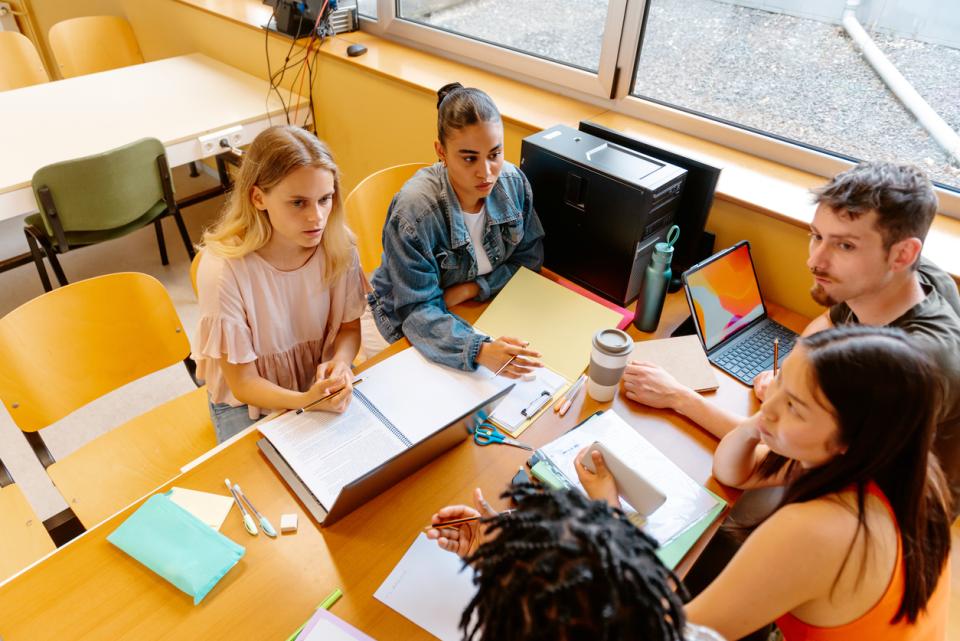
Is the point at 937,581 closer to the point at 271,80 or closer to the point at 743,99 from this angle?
the point at 743,99

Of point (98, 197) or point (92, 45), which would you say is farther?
point (92, 45)

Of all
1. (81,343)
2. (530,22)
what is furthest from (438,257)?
(530,22)

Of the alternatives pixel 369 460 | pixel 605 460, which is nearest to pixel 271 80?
pixel 369 460

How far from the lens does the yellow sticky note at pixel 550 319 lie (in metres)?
1.37

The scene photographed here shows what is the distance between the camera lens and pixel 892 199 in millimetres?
1143

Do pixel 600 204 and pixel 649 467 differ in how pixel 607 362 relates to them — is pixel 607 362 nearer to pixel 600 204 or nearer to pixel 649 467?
pixel 649 467

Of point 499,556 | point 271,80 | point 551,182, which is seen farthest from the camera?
point 271,80

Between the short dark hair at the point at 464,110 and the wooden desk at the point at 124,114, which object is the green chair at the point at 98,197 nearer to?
the wooden desk at the point at 124,114

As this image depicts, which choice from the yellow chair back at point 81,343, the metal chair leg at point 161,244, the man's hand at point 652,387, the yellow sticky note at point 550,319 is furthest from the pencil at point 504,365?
the metal chair leg at point 161,244

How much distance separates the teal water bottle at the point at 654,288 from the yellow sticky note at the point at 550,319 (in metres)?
0.07

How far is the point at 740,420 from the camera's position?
1.19 meters

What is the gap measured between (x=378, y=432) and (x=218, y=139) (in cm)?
184

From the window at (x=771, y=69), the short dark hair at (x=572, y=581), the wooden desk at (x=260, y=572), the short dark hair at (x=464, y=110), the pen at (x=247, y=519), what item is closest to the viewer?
the short dark hair at (x=572, y=581)

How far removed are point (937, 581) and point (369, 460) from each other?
0.91 meters
